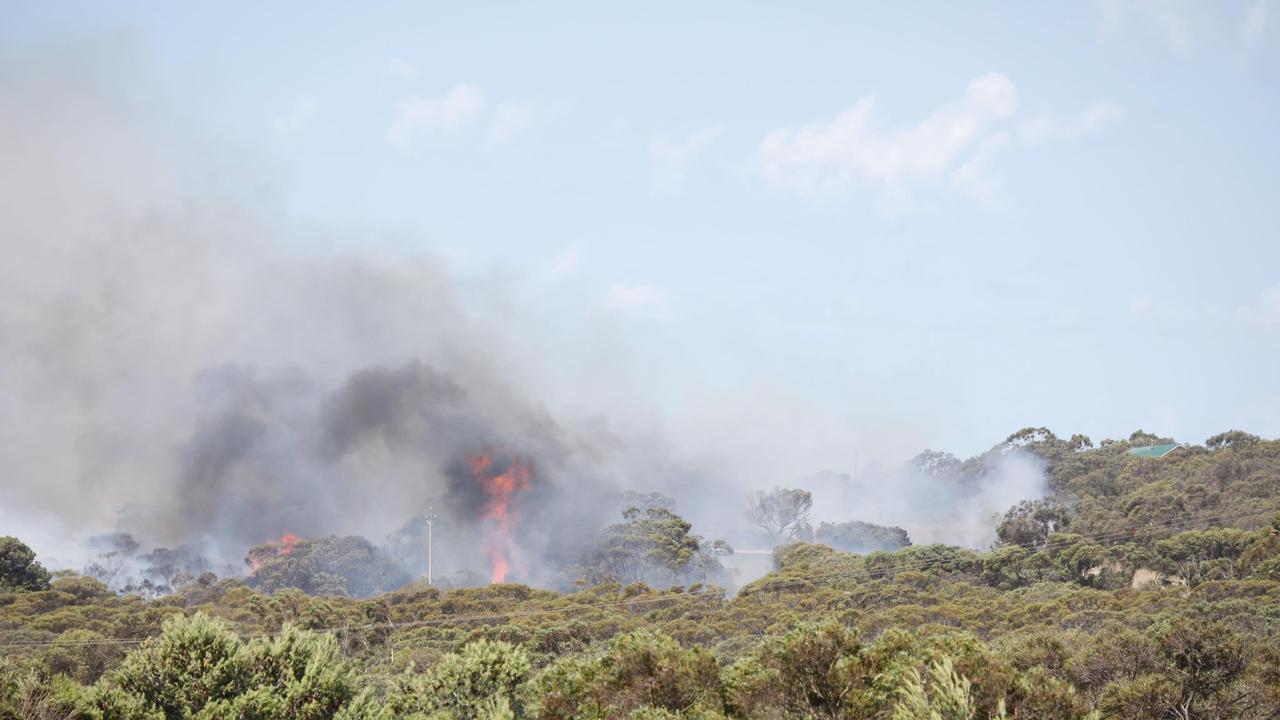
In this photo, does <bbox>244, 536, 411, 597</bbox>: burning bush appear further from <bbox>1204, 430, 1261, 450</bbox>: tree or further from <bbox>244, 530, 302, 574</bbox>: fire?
<bbox>1204, 430, 1261, 450</bbox>: tree

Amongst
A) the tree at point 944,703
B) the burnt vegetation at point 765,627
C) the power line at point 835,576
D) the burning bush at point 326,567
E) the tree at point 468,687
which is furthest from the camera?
the burning bush at point 326,567

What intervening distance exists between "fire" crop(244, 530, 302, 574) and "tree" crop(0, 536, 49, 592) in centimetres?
5553

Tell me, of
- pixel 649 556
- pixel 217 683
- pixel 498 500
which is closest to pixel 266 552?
pixel 498 500

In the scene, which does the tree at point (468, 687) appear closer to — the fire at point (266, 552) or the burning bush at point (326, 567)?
the burning bush at point (326, 567)

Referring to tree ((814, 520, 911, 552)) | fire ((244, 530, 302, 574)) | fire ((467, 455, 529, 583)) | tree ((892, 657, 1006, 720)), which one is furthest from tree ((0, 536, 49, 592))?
tree ((814, 520, 911, 552))

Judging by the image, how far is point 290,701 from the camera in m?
31.8

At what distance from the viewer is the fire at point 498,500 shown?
168 meters

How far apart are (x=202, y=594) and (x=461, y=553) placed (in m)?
51.9

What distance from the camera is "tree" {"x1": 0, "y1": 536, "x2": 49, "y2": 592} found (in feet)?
350

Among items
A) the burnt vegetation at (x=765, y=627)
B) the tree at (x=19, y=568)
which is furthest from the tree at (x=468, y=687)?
the tree at (x=19, y=568)

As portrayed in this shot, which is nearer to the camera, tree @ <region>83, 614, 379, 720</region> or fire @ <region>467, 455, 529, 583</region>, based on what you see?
tree @ <region>83, 614, 379, 720</region>

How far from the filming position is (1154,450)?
545 feet

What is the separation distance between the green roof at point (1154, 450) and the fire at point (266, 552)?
145 m

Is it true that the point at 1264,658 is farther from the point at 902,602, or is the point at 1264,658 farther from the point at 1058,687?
the point at 902,602
